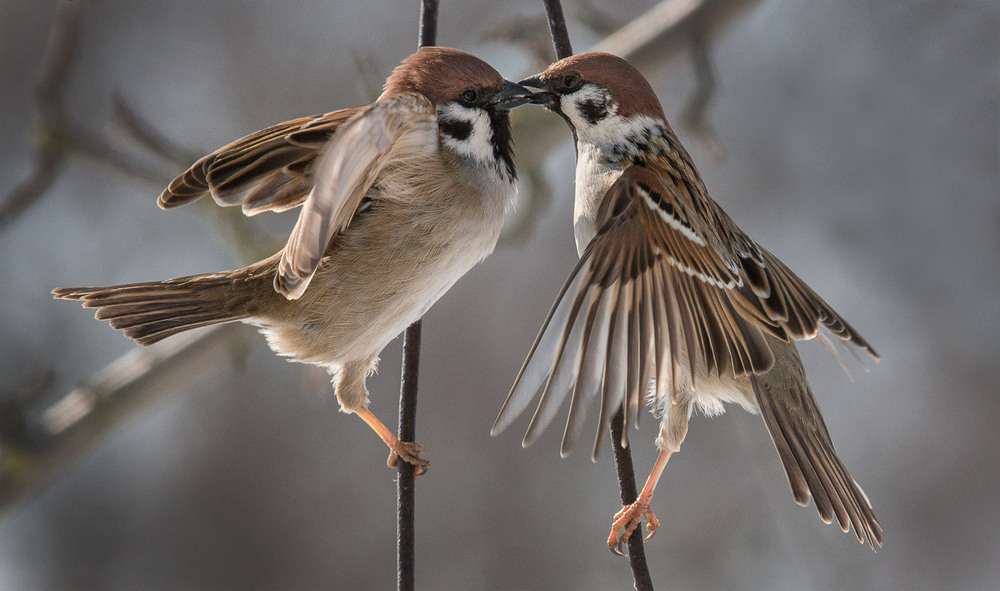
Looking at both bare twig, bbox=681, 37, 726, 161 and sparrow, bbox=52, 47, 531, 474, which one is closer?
sparrow, bbox=52, 47, 531, 474

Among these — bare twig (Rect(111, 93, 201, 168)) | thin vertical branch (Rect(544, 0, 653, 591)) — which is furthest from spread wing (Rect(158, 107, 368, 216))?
bare twig (Rect(111, 93, 201, 168))

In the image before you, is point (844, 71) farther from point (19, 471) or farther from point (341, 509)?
point (19, 471)

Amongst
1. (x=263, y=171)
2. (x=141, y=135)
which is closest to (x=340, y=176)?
(x=263, y=171)

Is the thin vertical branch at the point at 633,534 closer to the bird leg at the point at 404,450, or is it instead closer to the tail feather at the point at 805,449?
the bird leg at the point at 404,450

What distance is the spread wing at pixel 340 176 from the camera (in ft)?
5.45

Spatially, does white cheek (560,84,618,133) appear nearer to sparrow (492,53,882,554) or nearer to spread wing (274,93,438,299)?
sparrow (492,53,882,554)

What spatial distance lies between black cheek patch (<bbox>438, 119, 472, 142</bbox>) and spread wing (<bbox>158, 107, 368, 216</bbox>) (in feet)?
0.96

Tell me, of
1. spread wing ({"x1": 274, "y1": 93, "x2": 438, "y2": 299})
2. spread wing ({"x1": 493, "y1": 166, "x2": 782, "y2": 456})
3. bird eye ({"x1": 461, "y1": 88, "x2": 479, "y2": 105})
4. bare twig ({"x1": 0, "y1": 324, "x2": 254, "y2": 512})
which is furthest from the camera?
bare twig ({"x1": 0, "y1": 324, "x2": 254, "y2": 512})

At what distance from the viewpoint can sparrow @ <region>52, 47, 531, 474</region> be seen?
2.01m

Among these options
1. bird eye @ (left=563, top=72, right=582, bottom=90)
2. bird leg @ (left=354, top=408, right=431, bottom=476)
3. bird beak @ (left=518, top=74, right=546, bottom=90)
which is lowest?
bird leg @ (left=354, top=408, right=431, bottom=476)

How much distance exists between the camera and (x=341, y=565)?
4.96 metres

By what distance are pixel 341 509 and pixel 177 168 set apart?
232 centimetres

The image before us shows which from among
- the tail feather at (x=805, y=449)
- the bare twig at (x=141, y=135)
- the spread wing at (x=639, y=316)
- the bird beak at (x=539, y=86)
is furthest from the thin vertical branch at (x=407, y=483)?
the bare twig at (x=141, y=135)

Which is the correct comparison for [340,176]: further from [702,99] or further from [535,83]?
[702,99]
